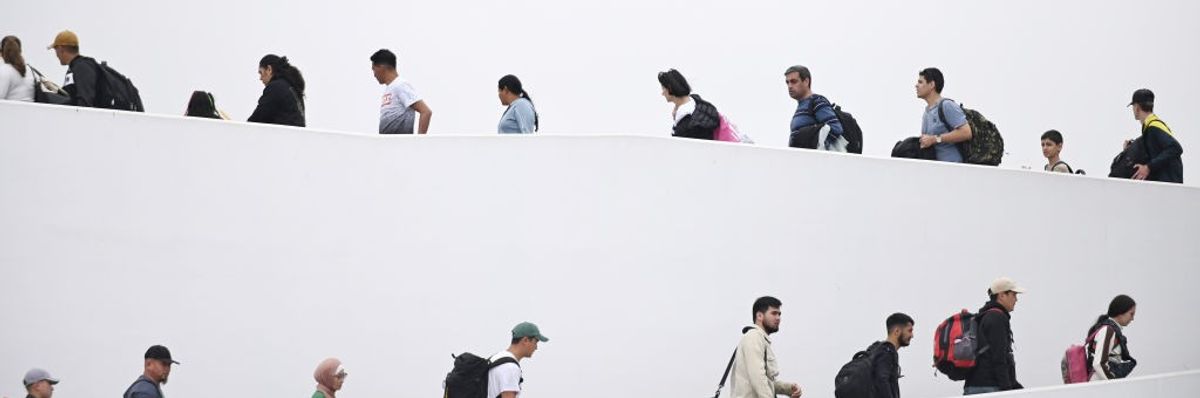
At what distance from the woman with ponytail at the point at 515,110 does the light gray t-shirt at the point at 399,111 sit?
1.95 ft

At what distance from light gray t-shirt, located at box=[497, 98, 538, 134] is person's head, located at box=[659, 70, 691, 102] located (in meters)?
0.94

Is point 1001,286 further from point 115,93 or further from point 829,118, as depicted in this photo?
point 115,93

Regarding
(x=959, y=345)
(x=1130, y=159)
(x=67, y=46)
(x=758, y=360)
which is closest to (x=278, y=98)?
(x=67, y=46)

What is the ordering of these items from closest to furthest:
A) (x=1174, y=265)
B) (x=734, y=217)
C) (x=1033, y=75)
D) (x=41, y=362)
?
(x=41, y=362) < (x=734, y=217) < (x=1174, y=265) < (x=1033, y=75)

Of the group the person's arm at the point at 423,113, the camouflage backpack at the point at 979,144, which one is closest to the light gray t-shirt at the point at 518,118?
the person's arm at the point at 423,113

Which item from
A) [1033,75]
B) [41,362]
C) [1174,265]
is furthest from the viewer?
[1033,75]

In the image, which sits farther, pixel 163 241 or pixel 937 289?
pixel 937 289

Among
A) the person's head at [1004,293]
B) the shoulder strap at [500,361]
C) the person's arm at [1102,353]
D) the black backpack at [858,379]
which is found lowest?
the shoulder strap at [500,361]

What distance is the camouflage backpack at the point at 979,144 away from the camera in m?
16.1

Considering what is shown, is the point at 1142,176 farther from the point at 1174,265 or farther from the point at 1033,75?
the point at 1033,75

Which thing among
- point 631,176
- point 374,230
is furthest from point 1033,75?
point 374,230

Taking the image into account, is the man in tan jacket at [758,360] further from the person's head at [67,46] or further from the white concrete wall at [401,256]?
the person's head at [67,46]

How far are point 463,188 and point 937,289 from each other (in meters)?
3.35

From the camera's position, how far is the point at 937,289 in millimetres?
15461
